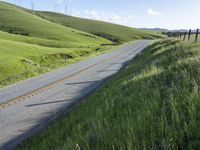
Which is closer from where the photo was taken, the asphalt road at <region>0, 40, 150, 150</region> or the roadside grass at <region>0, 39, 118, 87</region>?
the asphalt road at <region>0, 40, 150, 150</region>

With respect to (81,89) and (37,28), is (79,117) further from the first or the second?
(37,28)

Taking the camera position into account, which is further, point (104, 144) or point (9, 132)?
point (9, 132)

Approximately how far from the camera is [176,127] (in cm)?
566

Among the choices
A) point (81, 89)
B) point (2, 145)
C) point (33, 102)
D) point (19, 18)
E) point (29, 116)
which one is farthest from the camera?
point (19, 18)

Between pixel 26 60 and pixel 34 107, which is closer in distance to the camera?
pixel 34 107

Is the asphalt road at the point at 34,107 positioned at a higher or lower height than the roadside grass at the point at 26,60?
higher

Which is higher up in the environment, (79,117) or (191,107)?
(191,107)

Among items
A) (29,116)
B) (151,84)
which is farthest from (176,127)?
(29,116)

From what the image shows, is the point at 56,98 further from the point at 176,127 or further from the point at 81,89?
the point at 176,127

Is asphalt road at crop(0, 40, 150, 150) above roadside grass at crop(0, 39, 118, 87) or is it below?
above

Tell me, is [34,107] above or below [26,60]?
above

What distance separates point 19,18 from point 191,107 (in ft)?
505

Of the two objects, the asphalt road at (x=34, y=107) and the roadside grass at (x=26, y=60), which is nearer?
the asphalt road at (x=34, y=107)

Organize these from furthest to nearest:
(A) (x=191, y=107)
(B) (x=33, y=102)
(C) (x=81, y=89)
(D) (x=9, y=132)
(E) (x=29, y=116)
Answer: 1. (C) (x=81, y=89)
2. (B) (x=33, y=102)
3. (E) (x=29, y=116)
4. (D) (x=9, y=132)
5. (A) (x=191, y=107)
